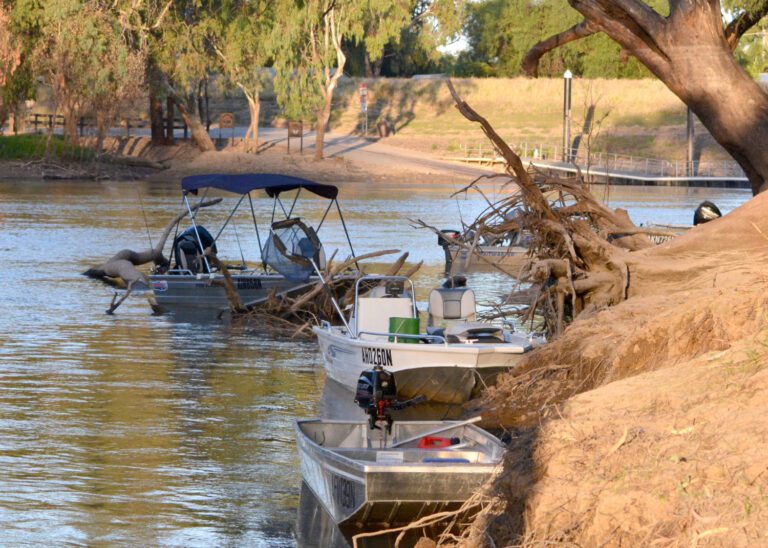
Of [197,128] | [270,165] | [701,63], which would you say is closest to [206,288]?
[701,63]

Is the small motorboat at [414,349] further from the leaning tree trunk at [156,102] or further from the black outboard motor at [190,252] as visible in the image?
the leaning tree trunk at [156,102]

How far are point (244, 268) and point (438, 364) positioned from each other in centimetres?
1050

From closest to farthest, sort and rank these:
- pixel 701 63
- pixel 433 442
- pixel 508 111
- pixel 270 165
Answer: pixel 433 442
pixel 701 63
pixel 270 165
pixel 508 111

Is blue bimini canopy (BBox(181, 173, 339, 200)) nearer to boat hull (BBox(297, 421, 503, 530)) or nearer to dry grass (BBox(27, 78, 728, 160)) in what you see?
boat hull (BBox(297, 421, 503, 530))

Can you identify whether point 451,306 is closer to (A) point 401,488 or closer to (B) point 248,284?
(B) point 248,284

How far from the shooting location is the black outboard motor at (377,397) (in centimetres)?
1157

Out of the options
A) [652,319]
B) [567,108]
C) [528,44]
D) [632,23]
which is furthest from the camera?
[528,44]

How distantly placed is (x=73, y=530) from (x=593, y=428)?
4.64 m

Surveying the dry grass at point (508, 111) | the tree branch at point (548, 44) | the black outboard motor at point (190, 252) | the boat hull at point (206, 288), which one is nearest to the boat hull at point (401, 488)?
the tree branch at point (548, 44)

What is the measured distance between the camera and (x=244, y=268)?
25.4 m

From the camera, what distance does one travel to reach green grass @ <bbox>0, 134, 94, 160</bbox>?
62656mm

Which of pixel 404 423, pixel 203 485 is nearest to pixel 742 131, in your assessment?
pixel 404 423

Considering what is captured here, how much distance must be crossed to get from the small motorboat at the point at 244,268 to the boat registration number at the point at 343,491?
12.6 meters

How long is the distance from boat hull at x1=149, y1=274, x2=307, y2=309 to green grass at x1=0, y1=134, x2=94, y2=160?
39.2 m
